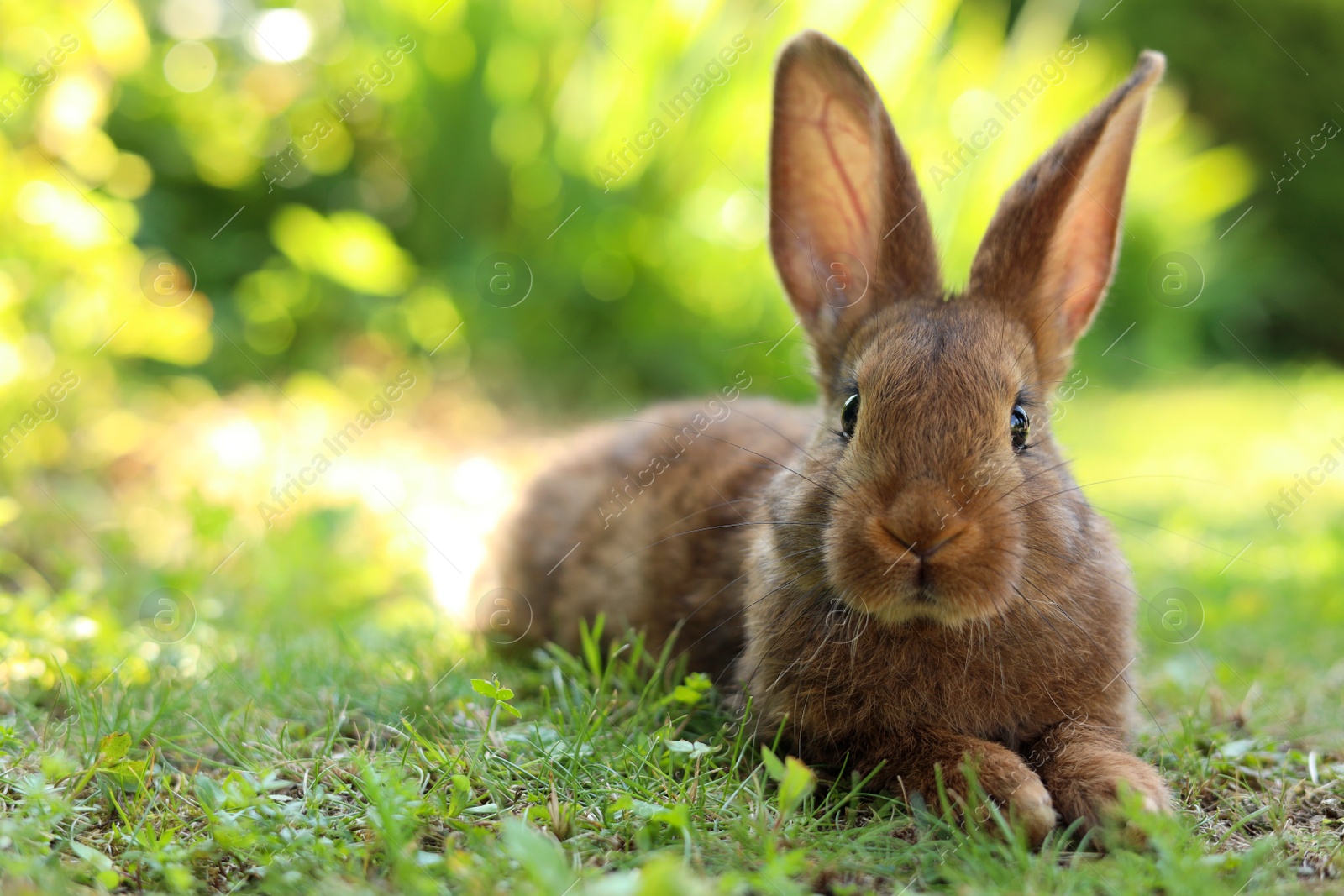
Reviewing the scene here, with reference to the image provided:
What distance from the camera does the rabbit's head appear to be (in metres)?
2.38

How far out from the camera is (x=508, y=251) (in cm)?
746

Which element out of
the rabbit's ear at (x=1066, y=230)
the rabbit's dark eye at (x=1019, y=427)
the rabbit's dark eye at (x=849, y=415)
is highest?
the rabbit's ear at (x=1066, y=230)

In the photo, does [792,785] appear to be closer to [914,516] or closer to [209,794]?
[914,516]

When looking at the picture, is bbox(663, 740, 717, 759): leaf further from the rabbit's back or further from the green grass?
the rabbit's back

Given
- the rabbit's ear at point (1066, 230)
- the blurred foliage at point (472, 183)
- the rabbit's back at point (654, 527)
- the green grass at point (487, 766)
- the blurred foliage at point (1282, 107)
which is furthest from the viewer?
the blurred foliage at point (1282, 107)

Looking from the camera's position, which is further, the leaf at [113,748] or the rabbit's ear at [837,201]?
the rabbit's ear at [837,201]

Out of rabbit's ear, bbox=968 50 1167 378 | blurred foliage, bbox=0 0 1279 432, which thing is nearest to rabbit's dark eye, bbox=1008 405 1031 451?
rabbit's ear, bbox=968 50 1167 378

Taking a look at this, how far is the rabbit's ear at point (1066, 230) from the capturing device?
2971mm

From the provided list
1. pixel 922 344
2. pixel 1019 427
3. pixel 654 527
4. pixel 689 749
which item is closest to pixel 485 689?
pixel 689 749

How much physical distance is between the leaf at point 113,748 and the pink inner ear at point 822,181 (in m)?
2.30

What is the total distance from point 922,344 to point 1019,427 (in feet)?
1.18

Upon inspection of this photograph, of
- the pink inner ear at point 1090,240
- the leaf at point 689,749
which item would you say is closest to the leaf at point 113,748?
the leaf at point 689,749

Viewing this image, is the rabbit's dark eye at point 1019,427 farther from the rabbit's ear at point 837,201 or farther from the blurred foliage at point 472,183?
the blurred foliage at point 472,183

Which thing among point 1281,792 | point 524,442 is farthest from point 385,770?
point 524,442
